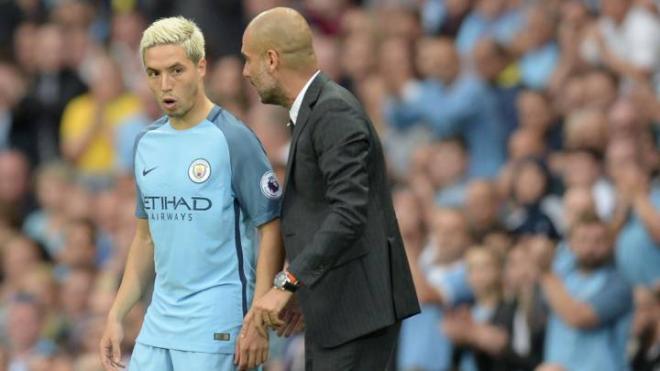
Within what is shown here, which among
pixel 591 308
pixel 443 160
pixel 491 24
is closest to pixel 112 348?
pixel 591 308

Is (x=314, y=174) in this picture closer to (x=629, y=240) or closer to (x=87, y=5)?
(x=629, y=240)

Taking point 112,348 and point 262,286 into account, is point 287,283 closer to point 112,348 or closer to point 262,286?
point 262,286

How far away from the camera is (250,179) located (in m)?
6.22

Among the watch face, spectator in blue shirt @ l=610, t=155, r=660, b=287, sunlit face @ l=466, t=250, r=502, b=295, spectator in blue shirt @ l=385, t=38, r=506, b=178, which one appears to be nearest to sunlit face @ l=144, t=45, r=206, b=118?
the watch face

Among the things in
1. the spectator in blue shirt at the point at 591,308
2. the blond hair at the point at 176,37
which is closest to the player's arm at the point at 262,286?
the blond hair at the point at 176,37

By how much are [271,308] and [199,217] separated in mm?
479

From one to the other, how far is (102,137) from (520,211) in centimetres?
500

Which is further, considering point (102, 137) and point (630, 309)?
point (102, 137)

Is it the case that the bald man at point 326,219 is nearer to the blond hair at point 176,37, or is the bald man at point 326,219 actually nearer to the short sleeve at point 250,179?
the short sleeve at point 250,179

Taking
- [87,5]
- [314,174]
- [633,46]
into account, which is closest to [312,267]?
[314,174]

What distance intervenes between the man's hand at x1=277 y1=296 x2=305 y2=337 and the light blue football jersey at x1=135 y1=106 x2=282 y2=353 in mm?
156

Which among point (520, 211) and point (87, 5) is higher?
point (87, 5)

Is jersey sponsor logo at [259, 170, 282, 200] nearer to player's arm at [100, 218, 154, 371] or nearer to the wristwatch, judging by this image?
the wristwatch

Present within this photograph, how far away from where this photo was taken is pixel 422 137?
1212 centimetres
